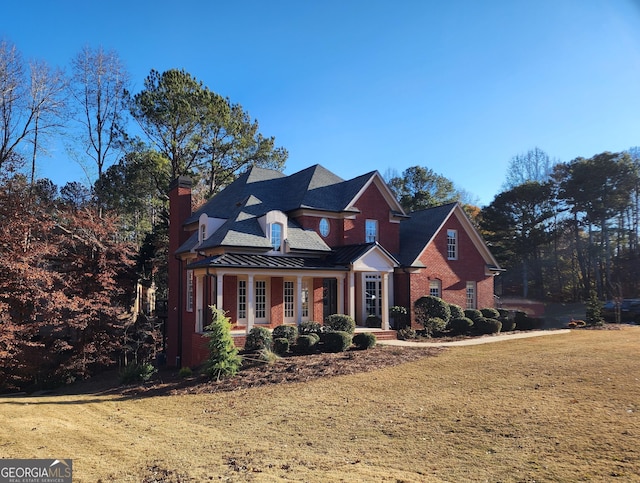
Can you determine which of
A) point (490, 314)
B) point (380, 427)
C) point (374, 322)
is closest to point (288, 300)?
point (374, 322)

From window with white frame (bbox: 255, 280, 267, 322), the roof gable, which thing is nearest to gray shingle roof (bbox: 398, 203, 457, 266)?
the roof gable

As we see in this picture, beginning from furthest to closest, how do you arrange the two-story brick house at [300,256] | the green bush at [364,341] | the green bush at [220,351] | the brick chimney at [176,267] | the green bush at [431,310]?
the brick chimney at [176,267], the green bush at [431,310], the two-story brick house at [300,256], the green bush at [364,341], the green bush at [220,351]

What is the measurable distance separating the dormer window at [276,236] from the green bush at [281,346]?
5.52 metres

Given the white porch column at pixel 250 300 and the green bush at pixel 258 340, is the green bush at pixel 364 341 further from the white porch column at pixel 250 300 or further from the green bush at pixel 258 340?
the white porch column at pixel 250 300

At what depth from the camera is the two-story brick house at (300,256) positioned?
21.8 meters

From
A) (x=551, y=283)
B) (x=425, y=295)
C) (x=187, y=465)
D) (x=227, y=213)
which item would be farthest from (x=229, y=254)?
(x=551, y=283)

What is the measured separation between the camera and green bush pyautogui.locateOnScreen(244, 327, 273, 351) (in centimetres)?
1838

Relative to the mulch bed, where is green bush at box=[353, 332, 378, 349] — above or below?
above

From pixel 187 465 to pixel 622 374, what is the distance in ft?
37.0

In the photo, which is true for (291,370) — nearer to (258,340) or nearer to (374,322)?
(258,340)

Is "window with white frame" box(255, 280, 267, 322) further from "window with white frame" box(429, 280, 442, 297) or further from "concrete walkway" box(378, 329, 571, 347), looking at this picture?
"window with white frame" box(429, 280, 442, 297)
